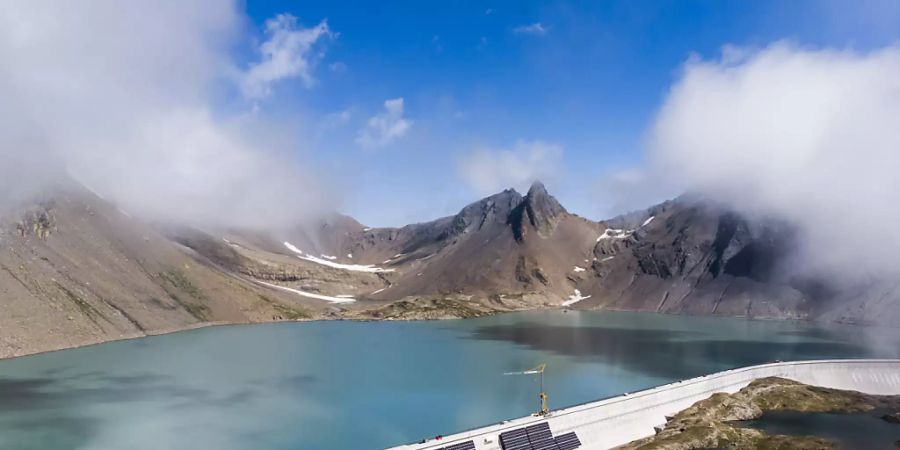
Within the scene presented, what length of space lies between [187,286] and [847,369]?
175 metres

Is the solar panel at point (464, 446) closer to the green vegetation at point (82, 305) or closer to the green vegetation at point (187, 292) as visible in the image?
the green vegetation at point (82, 305)

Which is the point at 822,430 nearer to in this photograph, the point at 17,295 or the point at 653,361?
the point at 653,361

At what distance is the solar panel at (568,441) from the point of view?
56.4 meters

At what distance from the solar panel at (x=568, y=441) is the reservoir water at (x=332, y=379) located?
13.7 m

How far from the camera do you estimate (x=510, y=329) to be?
185m

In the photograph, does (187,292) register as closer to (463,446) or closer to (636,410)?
(463,446)

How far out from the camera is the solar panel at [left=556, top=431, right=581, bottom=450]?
56.4 m

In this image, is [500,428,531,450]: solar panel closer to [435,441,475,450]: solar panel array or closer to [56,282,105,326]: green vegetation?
[435,441,475,450]: solar panel array

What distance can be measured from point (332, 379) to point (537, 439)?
175 ft

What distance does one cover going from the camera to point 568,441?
5716cm

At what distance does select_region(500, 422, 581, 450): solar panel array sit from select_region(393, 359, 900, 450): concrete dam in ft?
0.28

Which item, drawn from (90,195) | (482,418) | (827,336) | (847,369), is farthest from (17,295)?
(827,336)

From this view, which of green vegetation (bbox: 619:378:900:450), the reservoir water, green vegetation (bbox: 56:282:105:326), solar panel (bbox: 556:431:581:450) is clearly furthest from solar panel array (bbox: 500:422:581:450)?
green vegetation (bbox: 56:282:105:326)

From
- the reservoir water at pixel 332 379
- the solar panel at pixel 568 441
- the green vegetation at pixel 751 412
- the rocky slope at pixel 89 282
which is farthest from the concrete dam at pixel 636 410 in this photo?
the rocky slope at pixel 89 282
